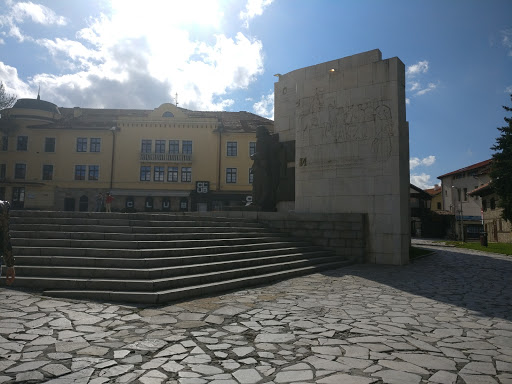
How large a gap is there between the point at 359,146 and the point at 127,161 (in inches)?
1173

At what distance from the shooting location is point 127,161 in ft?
123

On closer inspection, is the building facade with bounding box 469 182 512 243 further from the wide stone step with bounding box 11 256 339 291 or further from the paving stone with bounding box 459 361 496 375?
the paving stone with bounding box 459 361 496 375

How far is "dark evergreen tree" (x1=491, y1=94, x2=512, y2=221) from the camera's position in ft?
84.8

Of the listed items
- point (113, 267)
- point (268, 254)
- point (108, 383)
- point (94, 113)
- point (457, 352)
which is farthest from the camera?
point (94, 113)

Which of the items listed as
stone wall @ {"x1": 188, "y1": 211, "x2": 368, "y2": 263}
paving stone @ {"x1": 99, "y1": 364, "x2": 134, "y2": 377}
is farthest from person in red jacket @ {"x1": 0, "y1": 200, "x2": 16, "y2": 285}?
stone wall @ {"x1": 188, "y1": 211, "x2": 368, "y2": 263}

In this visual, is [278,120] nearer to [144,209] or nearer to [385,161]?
[385,161]

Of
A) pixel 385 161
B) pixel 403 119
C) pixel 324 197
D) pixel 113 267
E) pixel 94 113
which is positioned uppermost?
pixel 94 113

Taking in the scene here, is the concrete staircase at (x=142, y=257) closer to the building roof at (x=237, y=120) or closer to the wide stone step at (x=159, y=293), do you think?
the wide stone step at (x=159, y=293)

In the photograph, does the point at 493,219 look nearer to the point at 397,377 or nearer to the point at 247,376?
the point at 397,377

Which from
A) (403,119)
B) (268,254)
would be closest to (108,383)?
(268,254)

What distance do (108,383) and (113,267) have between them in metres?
4.34

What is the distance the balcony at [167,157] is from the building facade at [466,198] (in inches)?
1335

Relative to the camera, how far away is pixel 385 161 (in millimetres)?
12500

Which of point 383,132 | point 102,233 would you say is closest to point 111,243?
point 102,233
